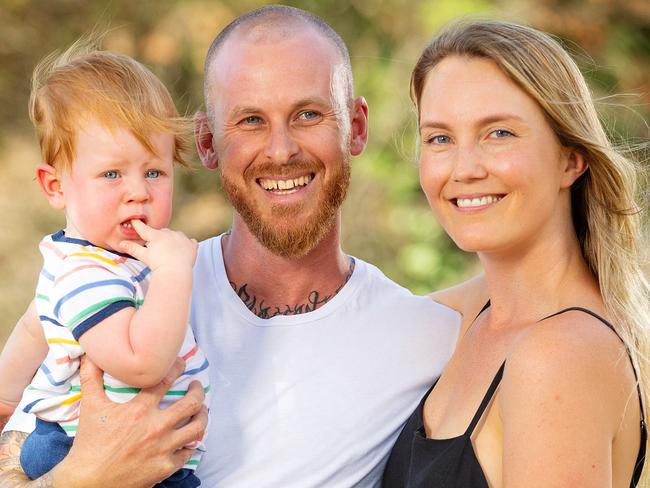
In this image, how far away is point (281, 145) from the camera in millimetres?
3352

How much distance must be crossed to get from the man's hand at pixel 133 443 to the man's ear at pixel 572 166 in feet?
3.73

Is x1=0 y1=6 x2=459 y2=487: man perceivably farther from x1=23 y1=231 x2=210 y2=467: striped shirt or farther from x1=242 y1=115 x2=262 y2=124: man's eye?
x1=23 y1=231 x2=210 y2=467: striped shirt

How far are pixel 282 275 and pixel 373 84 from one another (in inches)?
186

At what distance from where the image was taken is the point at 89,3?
9.16 metres

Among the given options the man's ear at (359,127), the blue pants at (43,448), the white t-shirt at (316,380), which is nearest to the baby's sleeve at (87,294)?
the blue pants at (43,448)

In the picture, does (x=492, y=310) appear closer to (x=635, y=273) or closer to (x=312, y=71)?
(x=635, y=273)

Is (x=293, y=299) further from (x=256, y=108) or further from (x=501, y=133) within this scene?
(x=501, y=133)

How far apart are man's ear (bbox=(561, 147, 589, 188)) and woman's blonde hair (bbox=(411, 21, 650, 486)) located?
0.06 ft

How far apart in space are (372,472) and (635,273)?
1015 mm

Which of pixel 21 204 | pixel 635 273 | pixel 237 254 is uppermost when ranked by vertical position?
pixel 635 273

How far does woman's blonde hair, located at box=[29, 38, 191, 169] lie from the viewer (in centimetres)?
264

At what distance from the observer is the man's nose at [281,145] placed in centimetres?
334

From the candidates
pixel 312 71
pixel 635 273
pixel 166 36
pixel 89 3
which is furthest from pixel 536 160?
pixel 89 3

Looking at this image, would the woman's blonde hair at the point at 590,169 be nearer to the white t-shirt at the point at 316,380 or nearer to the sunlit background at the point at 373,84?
the white t-shirt at the point at 316,380
